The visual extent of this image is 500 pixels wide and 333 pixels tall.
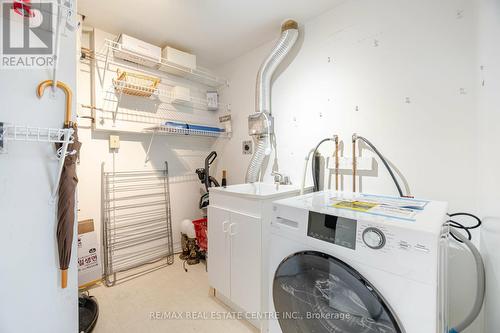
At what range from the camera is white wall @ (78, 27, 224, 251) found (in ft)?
6.54

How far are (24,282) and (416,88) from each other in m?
2.44

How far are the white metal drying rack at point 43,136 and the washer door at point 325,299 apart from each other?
121cm

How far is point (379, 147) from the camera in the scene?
151 cm

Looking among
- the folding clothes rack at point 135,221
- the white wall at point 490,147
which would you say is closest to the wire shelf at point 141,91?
the folding clothes rack at point 135,221

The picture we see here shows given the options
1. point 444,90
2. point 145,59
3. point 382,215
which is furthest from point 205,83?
point 382,215

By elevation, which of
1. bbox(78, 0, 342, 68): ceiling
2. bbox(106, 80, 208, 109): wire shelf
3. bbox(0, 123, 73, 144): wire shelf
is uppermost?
bbox(78, 0, 342, 68): ceiling

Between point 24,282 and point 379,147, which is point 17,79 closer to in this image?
point 24,282

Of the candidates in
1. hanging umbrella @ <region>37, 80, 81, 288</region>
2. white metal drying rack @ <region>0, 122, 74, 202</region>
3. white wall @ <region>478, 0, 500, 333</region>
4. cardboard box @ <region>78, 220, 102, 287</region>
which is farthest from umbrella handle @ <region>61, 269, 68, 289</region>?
white wall @ <region>478, 0, 500, 333</region>

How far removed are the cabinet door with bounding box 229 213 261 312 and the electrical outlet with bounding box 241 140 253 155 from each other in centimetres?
104

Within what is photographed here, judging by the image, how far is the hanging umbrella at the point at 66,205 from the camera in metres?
1.08

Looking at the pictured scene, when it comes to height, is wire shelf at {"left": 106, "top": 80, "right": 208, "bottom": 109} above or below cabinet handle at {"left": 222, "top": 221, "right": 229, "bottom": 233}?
above

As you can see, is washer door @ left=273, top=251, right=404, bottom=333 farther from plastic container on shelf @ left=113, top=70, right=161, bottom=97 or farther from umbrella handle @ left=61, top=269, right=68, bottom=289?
plastic container on shelf @ left=113, top=70, right=161, bottom=97

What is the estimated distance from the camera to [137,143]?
2309mm

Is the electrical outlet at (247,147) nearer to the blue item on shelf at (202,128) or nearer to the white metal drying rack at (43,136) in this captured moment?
the blue item on shelf at (202,128)
